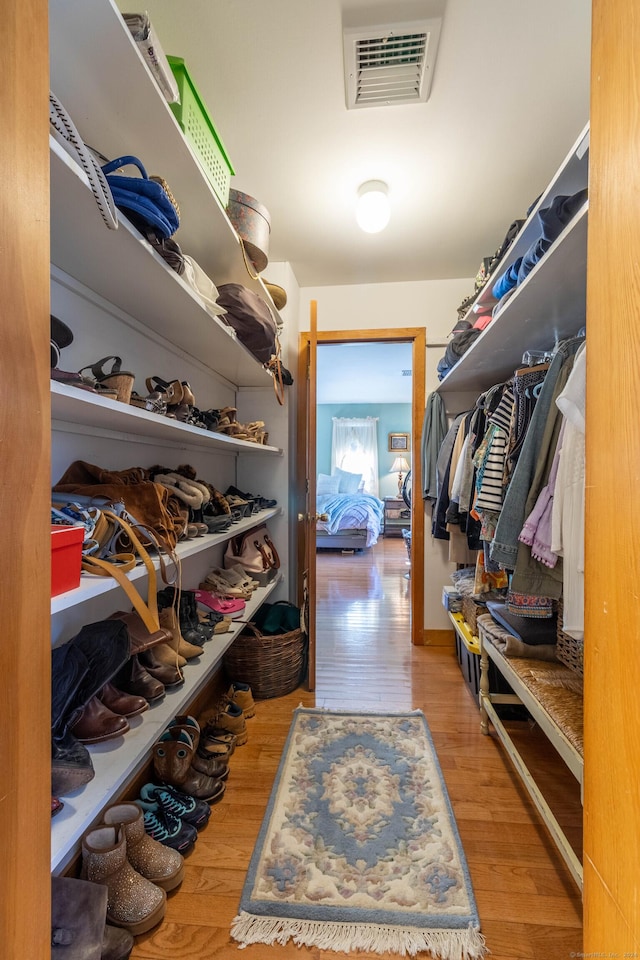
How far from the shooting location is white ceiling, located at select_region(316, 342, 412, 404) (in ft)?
14.7

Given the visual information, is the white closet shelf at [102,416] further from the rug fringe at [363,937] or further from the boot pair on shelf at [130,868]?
the rug fringe at [363,937]

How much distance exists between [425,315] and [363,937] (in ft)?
9.50

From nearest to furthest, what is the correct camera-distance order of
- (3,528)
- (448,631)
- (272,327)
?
(3,528) < (272,327) < (448,631)

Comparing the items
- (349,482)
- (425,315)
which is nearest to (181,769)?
(425,315)

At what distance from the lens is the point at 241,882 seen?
106cm

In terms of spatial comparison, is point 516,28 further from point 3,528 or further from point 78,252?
point 3,528

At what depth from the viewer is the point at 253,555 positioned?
6.96 feet

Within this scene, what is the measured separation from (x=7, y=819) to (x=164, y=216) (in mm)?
1124

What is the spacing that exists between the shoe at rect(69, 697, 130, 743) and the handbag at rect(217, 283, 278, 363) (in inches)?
52.5

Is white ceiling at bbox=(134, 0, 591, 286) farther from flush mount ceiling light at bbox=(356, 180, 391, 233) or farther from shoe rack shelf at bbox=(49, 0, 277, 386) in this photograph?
shoe rack shelf at bbox=(49, 0, 277, 386)

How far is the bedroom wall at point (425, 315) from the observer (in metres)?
2.62

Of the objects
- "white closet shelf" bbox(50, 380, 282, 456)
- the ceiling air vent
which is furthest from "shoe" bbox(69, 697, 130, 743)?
the ceiling air vent

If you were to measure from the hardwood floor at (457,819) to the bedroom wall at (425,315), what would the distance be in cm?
49

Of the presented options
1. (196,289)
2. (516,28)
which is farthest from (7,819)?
(516,28)
